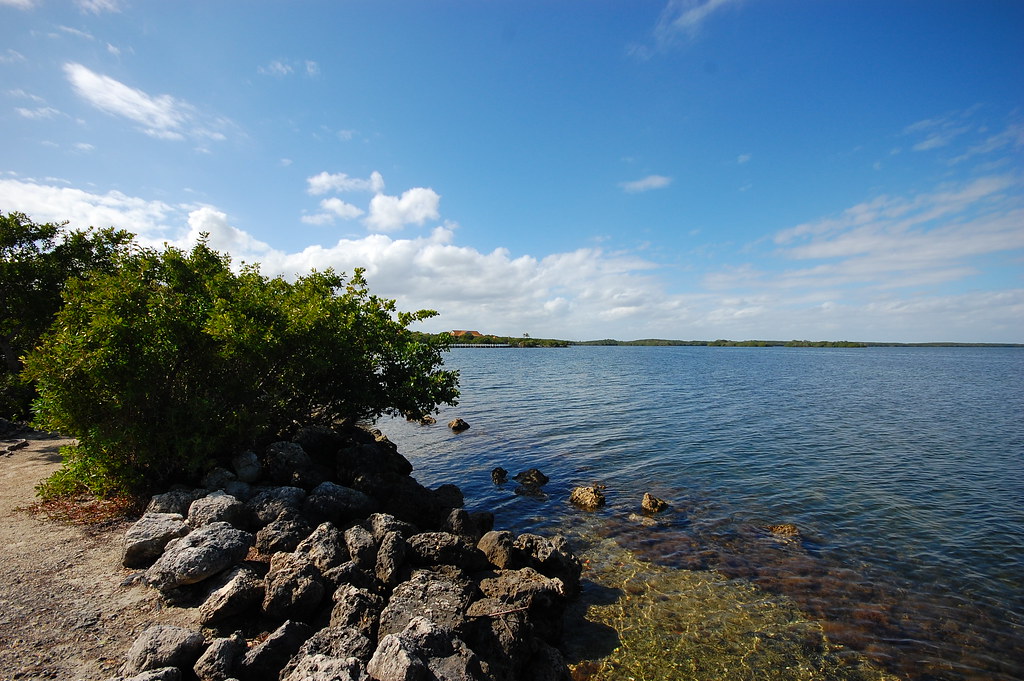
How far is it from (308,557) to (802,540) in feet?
53.4

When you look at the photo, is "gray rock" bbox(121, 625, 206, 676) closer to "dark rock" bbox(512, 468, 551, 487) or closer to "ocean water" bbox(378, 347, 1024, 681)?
"ocean water" bbox(378, 347, 1024, 681)

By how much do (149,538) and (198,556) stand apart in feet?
7.72

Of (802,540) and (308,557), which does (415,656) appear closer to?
(308,557)

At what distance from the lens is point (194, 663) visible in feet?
25.8

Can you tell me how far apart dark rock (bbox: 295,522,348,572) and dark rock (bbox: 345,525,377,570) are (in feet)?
0.64

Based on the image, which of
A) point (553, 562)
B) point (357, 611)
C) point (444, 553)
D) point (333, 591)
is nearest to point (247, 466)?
point (333, 591)

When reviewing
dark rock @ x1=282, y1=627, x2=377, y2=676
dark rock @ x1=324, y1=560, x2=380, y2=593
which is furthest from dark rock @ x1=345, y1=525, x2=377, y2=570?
dark rock @ x1=282, y1=627, x2=377, y2=676

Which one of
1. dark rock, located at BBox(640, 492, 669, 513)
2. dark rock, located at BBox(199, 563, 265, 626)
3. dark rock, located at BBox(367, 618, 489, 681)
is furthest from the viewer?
dark rock, located at BBox(640, 492, 669, 513)

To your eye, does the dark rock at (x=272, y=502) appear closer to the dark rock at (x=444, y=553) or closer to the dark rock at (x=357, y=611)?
the dark rock at (x=444, y=553)

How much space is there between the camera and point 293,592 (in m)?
9.55

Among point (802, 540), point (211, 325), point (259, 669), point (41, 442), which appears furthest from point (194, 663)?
point (41, 442)

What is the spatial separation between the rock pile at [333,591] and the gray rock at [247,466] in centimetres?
11

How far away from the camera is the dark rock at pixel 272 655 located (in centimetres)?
786

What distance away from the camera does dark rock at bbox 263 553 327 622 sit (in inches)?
369
